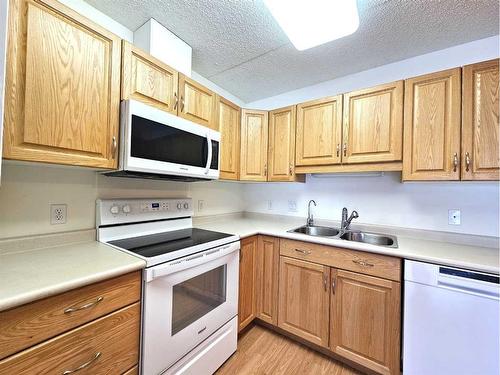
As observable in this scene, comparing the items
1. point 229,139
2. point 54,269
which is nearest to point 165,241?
point 54,269

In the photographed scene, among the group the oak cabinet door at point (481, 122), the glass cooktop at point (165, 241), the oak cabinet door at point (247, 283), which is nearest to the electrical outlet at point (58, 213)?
the glass cooktop at point (165, 241)

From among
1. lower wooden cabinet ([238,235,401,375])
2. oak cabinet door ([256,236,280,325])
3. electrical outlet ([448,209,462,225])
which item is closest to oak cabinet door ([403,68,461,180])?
electrical outlet ([448,209,462,225])

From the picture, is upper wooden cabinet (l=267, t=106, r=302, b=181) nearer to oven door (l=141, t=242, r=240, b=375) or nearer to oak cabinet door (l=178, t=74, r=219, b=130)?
oak cabinet door (l=178, t=74, r=219, b=130)

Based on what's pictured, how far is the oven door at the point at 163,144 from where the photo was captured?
1234mm

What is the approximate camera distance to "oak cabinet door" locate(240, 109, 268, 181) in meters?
2.25

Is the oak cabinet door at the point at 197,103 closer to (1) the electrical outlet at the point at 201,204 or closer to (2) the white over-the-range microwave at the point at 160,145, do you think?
(2) the white over-the-range microwave at the point at 160,145

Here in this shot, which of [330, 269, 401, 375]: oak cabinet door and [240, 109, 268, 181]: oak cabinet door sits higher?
[240, 109, 268, 181]: oak cabinet door

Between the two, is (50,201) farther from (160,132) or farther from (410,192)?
(410,192)

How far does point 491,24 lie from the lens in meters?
1.45

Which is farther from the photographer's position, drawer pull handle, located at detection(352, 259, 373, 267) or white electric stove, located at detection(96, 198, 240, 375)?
drawer pull handle, located at detection(352, 259, 373, 267)

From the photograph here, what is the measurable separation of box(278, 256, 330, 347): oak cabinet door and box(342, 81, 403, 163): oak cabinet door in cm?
96

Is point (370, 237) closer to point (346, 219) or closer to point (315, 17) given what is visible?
point (346, 219)

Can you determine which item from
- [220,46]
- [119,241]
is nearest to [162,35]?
[220,46]

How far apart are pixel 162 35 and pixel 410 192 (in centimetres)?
228
